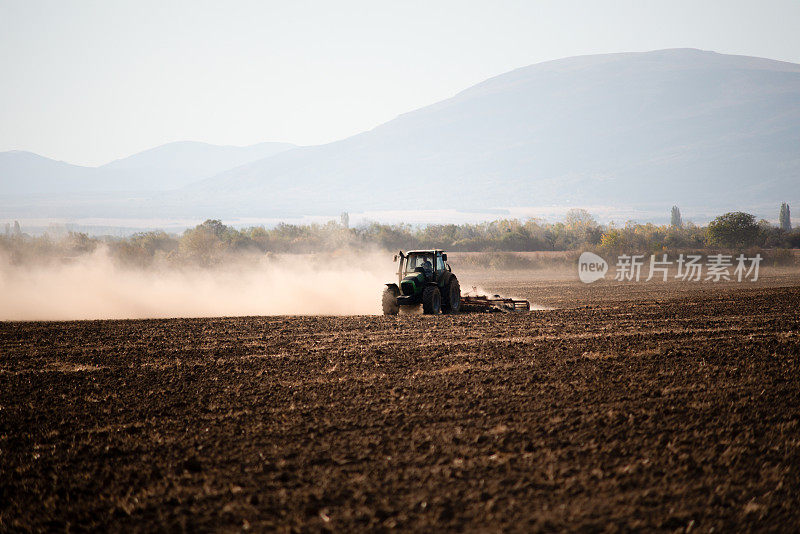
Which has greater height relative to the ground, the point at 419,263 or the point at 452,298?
the point at 419,263

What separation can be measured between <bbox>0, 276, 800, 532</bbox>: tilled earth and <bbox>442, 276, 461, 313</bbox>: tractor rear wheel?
20.0 feet

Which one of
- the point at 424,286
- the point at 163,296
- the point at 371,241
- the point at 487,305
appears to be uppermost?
the point at 371,241

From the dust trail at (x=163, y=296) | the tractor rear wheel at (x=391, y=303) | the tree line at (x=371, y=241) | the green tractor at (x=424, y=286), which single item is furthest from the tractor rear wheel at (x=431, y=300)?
the tree line at (x=371, y=241)

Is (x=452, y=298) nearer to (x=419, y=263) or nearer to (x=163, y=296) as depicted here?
(x=419, y=263)

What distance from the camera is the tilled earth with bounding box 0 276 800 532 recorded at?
23.2ft

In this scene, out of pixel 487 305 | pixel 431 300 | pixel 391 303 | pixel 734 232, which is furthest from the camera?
pixel 734 232

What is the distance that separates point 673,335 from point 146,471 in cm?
1482

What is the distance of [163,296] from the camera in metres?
34.5

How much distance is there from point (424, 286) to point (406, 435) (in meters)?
14.4

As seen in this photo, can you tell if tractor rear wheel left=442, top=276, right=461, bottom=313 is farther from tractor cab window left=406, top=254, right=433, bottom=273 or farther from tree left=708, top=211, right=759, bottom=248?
tree left=708, top=211, right=759, bottom=248

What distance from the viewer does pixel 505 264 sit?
8106 cm

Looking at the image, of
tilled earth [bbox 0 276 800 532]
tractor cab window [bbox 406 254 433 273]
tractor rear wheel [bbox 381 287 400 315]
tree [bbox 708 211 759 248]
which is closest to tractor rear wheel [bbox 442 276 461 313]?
tractor cab window [bbox 406 254 433 273]

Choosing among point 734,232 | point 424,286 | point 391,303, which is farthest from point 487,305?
point 734,232

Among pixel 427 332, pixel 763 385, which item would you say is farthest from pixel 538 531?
pixel 427 332
